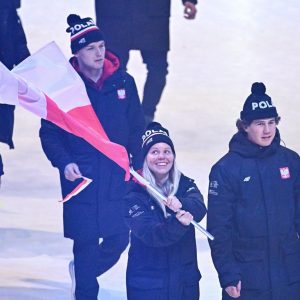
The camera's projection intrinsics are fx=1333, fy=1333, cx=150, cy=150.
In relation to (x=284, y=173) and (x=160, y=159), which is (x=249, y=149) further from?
(x=160, y=159)

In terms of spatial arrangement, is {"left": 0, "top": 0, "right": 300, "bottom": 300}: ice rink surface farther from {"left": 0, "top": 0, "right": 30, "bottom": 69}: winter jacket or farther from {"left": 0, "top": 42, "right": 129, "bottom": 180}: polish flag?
{"left": 0, "top": 42, "right": 129, "bottom": 180}: polish flag

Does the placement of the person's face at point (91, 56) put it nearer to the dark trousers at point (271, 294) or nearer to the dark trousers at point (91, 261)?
the dark trousers at point (91, 261)

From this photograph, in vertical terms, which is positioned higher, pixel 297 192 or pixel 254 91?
pixel 254 91

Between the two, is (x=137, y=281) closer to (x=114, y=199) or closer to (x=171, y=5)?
(x=114, y=199)

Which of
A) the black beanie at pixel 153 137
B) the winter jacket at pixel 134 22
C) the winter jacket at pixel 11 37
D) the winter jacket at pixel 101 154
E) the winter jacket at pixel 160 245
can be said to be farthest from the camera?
the winter jacket at pixel 134 22

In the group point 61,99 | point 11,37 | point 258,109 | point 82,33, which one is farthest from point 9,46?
point 258,109

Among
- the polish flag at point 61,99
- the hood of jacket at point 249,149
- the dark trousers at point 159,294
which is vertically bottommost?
the dark trousers at point 159,294

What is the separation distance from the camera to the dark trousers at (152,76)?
6.22m

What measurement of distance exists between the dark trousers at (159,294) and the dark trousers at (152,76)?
4.32 ft

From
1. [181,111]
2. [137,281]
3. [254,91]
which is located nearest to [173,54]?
[181,111]

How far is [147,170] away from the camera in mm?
5016

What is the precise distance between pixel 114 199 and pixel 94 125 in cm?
34

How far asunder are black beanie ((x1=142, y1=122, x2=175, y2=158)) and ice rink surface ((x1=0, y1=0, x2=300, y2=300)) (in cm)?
81

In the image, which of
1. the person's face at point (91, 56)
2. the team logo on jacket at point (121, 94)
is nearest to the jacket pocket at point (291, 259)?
the team logo on jacket at point (121, 94)
